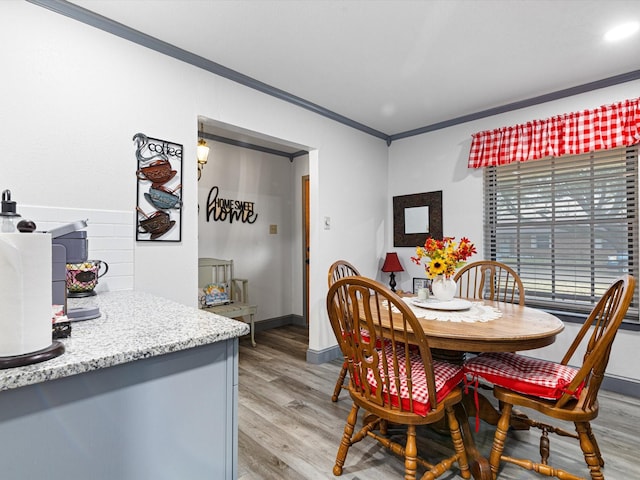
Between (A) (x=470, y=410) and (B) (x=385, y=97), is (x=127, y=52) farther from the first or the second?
(A) (x=470, y=410)

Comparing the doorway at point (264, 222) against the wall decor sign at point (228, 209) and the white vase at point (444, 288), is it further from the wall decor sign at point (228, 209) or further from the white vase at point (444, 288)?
the white vase at point (444, 288)

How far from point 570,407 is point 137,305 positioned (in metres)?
1.91

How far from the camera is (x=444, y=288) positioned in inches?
85.2

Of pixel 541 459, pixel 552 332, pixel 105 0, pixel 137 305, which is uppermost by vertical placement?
pixel 105 0

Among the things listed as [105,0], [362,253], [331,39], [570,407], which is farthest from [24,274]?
[362,253]

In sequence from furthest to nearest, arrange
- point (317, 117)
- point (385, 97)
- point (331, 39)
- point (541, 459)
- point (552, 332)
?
point (317, 117)
point (385, 97)
point (331, 39)
point (541, 459)
point (552, 332)

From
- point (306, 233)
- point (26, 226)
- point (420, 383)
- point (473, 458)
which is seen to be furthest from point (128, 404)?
point (306, 233)

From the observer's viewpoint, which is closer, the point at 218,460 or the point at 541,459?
the point at 218,460

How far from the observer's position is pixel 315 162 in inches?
130

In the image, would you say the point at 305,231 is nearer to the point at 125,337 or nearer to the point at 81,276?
the point at 81,276

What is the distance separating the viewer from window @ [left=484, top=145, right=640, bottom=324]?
2.66 meters

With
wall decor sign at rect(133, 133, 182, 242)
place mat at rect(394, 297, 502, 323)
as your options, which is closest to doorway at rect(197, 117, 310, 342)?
wall decor sign at rect(133, 133, 182, 242)

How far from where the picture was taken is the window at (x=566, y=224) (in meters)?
2.66

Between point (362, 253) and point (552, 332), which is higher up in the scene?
point (362, 253)
